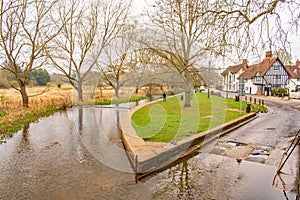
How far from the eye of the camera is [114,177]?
5695 mm

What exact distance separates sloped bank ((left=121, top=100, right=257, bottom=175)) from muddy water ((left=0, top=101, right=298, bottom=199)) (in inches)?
12.7

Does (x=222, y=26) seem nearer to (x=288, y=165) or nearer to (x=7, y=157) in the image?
(x=288, y=165)

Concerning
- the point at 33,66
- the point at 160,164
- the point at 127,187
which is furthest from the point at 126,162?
the point at 33,66

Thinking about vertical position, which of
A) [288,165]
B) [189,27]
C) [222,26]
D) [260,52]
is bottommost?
[288,165]

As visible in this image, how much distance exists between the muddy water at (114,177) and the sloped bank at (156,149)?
Answer: 1.06 ft

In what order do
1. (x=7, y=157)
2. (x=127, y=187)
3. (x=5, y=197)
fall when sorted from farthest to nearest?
(x=7, y=157), (x=127, y=187), (x=5, y=197)

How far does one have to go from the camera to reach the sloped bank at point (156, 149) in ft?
20.1

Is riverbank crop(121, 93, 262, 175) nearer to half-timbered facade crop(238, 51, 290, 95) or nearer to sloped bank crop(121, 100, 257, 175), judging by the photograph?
sloped bank crop(121, 100, 257, 175)

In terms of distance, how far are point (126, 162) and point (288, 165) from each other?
15.1ft

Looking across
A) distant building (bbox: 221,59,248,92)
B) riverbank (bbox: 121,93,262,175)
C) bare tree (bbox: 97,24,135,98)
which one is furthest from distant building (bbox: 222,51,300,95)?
riverbank (bbox: 121,93,262,175)

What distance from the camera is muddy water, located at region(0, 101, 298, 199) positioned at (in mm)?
4855

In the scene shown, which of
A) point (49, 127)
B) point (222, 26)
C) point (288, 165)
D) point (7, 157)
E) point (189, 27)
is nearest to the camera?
point (222, 26)

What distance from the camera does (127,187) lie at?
5.13 m

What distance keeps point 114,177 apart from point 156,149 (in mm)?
1730
